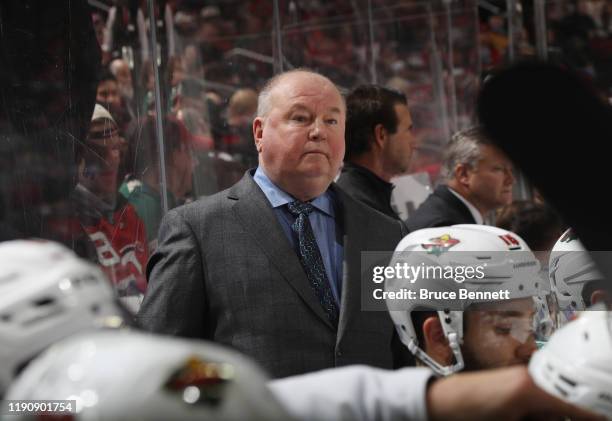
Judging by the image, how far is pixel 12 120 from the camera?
344cm

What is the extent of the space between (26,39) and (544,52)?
4754mm

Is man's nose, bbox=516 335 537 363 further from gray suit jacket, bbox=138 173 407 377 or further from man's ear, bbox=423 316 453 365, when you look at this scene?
gray suit jacket, bbox=138 173 407 377

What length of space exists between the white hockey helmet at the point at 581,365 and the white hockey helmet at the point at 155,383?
65cm

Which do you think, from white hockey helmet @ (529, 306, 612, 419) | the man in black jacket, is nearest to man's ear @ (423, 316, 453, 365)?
Answer: white hockey helmet @ (529, 306, 612, 419)

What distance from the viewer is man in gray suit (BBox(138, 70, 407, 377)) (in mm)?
3328

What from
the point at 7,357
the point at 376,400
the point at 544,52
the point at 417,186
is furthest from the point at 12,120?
the point at 544,52

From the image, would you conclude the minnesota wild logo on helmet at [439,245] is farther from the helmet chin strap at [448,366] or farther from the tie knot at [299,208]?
the tie knot at [299,208]

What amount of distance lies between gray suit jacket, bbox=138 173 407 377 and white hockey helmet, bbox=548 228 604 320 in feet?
1.60

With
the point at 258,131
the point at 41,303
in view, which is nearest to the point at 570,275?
the point at 258,131

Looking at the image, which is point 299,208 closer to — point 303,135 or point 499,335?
point 303,135

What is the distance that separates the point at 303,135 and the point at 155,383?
2171 mm

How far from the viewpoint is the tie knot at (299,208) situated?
3557 millimetres

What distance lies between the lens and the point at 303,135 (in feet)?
11.7

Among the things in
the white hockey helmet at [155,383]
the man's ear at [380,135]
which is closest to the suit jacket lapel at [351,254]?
the man's ear at [380,135]
